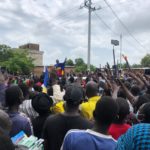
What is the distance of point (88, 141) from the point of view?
2916 millimetres

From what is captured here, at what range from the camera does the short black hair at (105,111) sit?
309 centimetres

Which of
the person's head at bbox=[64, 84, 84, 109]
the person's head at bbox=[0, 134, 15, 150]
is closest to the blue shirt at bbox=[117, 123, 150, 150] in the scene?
the person's head at bbox=[0, 134, 15, 150]

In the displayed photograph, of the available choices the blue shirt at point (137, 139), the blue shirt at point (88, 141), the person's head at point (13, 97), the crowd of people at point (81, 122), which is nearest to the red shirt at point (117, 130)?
the crowd of people at point (81, 122)

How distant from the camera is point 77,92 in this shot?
384 cm

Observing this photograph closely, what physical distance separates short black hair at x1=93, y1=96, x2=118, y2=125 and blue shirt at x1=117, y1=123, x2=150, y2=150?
97 centimetres

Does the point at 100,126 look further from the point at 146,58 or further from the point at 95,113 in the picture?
the point at 146,58

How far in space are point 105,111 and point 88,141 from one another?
0.34 m

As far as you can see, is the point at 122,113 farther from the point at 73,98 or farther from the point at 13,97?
the point at 13,97

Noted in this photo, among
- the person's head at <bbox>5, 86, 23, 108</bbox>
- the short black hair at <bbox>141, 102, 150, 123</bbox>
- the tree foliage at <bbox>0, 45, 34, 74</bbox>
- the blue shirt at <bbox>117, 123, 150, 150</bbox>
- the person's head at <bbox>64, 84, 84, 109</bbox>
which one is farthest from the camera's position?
the tree foliage at <bbox>0, 45, 34, 74</bbox>

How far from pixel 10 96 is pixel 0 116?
1630 millimetres

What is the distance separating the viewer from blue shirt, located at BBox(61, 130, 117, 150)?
2.92 metres

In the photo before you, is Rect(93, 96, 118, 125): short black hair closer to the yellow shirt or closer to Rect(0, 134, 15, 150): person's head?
Rect(0, 134, 15, 150): person's head

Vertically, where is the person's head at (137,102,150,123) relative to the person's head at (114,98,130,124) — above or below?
above

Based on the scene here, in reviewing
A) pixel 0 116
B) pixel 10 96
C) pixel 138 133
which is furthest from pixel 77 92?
pixel 138 133
